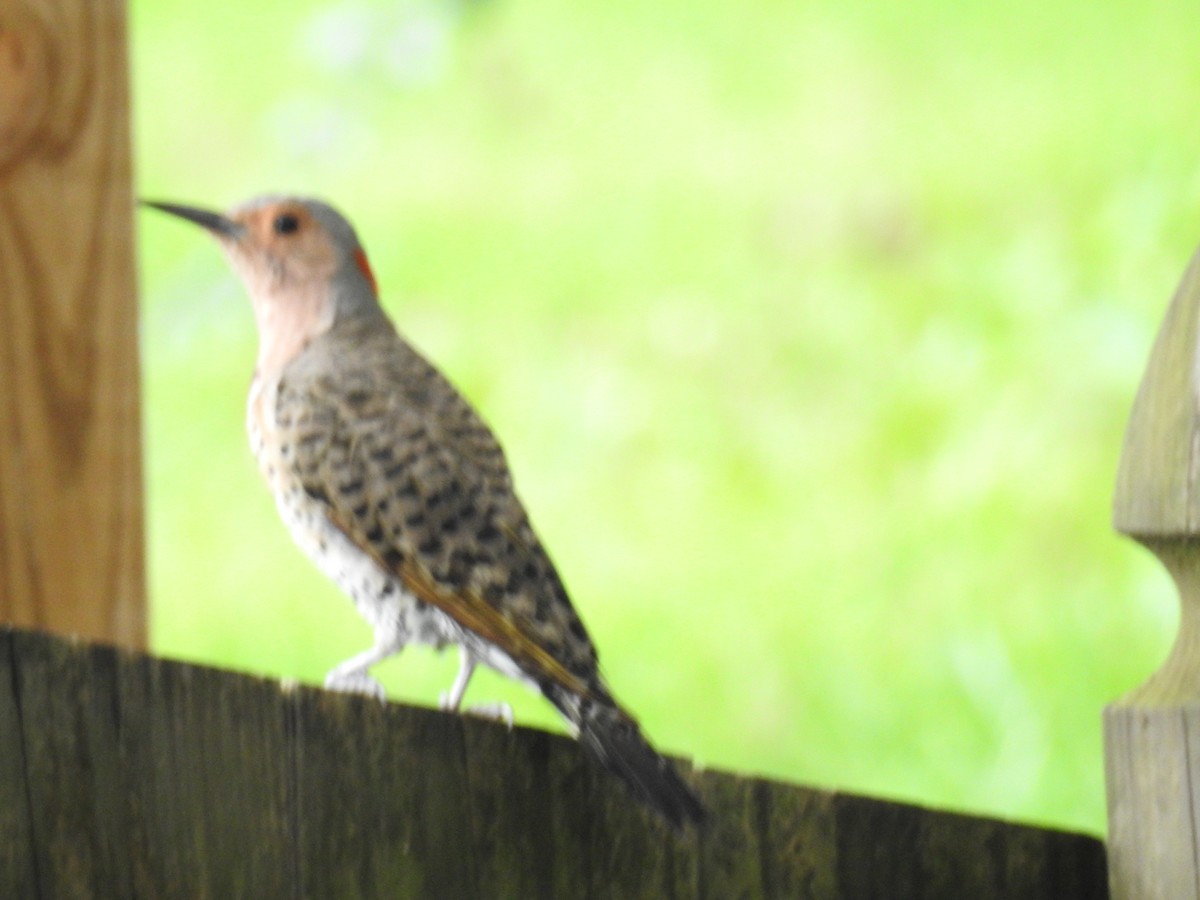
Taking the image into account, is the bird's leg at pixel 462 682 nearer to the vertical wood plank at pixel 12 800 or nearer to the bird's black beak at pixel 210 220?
the bird's black beak at pixel 210 220

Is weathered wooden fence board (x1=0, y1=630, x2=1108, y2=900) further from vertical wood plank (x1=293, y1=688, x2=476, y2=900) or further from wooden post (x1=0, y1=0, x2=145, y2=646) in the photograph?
wooden post (x1=0, y1=0, x2=145, y2=646)

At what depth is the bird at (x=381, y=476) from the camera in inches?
78.7

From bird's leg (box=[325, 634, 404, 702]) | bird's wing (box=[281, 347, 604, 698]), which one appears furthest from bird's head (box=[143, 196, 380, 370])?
bird's leg (box=[325, 634, 404, 702])

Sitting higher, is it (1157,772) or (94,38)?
(94,38)

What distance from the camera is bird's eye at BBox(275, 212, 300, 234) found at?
8.08ft

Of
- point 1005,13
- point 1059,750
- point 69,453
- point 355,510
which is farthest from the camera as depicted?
point 1005,13

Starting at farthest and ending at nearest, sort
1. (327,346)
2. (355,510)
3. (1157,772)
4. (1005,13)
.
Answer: (1005,13)
(327,346)
(355,510)
(1157,772)

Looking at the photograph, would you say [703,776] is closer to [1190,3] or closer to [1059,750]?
[1059,750]

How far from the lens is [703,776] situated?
60.6 inches

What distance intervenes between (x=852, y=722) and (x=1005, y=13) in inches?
65.1

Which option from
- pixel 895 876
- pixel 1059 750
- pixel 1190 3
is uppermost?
pixel 1190 3

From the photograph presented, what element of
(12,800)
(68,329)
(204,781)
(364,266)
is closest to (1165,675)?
(204,781)

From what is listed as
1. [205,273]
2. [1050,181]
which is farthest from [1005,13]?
[205,273]

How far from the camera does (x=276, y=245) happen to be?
2465 millimetres
